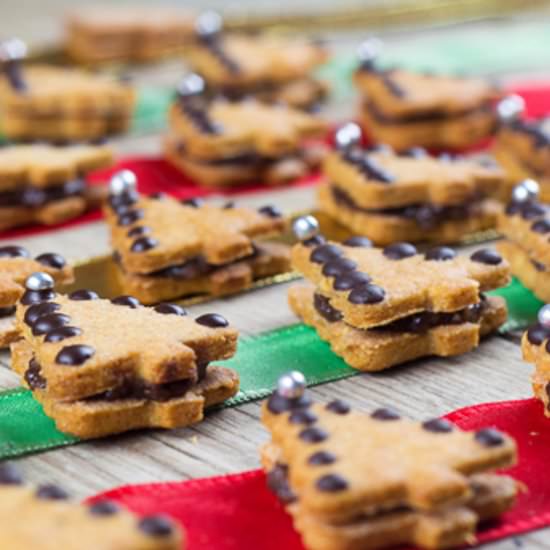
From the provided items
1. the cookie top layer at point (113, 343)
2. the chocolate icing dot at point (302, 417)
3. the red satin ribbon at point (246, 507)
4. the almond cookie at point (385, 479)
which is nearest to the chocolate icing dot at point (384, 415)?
the almond cookie at point (385, 479)

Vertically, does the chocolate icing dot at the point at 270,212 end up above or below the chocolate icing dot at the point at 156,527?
above

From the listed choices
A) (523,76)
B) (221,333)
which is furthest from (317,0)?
(221,333)

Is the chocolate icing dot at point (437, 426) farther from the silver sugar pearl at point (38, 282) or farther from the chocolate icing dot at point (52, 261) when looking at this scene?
the chocolate icing dot at point (52, 261)

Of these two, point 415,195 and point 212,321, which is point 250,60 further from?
point 212,321

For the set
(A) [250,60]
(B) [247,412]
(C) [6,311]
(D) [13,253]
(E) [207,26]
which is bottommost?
(B) [247,412]

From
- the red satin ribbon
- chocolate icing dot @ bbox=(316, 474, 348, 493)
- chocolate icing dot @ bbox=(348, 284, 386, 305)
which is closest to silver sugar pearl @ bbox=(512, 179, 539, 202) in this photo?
chocolate icing dot @ bbox=(348, 284, 386, 305)

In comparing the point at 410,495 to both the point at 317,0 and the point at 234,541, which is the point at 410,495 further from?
the point at 317,0

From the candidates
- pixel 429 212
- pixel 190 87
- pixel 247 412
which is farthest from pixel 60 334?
pixel 190 87
